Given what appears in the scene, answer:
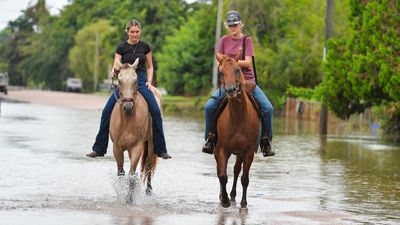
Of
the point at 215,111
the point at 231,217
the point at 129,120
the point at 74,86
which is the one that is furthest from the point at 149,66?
the point at 74,86

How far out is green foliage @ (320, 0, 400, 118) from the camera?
98.8 feet

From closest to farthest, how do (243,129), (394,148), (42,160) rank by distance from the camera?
Answer: (243,129)
(42,160)
(394,148)

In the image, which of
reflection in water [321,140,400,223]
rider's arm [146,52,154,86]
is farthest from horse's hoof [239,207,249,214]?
rider's arm [146,52,154,86]

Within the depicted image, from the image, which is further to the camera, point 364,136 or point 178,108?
point 178,108

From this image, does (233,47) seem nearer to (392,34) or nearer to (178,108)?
(392,34)

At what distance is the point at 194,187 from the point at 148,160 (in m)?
1.27

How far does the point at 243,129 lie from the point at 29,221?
333 cm

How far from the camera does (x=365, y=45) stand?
32406 mm

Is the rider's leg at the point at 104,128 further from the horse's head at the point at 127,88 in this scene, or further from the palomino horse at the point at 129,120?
the horse's head at the point at 127,88

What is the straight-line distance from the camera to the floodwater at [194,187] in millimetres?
13516

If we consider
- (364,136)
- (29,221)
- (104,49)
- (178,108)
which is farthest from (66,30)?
(29,221)

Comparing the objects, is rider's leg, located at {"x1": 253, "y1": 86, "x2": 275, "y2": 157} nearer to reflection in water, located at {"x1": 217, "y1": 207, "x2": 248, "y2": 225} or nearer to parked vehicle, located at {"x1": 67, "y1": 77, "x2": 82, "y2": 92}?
reflection in water, located at {"x1": 217, "y1": 207, "x2": 248, "y2": 225}

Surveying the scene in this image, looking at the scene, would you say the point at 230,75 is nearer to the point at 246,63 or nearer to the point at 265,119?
the point at 246,63

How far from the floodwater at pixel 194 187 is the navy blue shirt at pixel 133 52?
1.78 m
